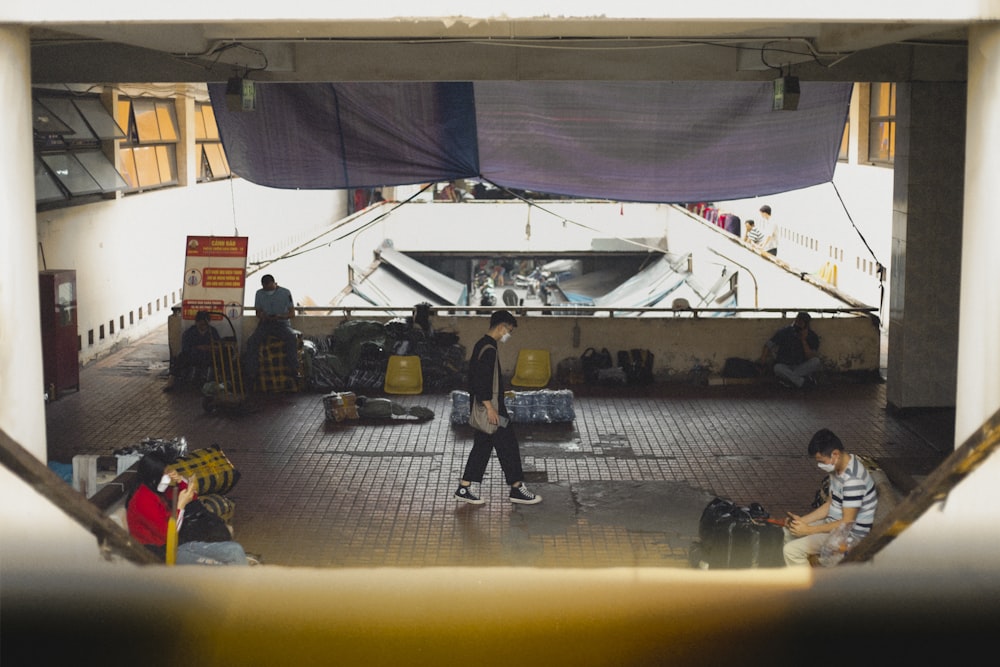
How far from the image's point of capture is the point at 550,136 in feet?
43.1

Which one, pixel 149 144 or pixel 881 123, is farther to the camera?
pixel 881 123

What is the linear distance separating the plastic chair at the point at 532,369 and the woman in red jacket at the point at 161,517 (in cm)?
752

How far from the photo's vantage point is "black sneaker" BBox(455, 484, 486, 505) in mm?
9992

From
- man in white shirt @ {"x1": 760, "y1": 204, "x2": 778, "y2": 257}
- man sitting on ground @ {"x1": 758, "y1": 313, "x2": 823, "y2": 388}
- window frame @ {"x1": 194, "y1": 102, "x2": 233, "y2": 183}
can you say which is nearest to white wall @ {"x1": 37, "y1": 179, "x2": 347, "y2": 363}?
window frame @ {"x1": 194, "y1": 102, "x2": 233, "y2": 183}

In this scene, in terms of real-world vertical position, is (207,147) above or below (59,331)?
above

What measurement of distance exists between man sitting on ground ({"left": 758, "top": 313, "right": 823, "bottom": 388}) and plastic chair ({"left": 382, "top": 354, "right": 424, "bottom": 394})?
15.7 ft

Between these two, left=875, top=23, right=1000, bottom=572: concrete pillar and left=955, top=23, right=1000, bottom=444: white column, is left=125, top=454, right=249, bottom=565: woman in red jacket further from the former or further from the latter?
left=955, top=23, right=1000, bottom=444: white column

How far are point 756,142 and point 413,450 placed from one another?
18.0 ft

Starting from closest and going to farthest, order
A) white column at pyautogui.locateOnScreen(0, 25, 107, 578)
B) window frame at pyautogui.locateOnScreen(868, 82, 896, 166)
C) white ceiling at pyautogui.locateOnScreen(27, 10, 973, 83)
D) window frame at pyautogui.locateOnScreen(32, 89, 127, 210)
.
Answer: white column at pyautogui.locateOnScreen(0, 25, 107, 578) < white ceiling at pyautogui.locateOnScreen(27, 10, 973, 83) < window frame at pyautogui.locateOnScreen(32, 89, 127, 210) < window frame at pyautogui.locateOnScreen(868, 82, 896, 166)

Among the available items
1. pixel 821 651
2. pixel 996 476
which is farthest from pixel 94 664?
pixel 996 476

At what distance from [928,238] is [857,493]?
6.57 meters

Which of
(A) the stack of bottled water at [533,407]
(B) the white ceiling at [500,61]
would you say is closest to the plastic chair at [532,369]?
(A) the stack of bottled water at [533,407]

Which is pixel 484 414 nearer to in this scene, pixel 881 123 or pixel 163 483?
pixel 163 483

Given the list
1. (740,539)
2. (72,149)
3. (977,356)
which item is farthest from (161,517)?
(72,149)
